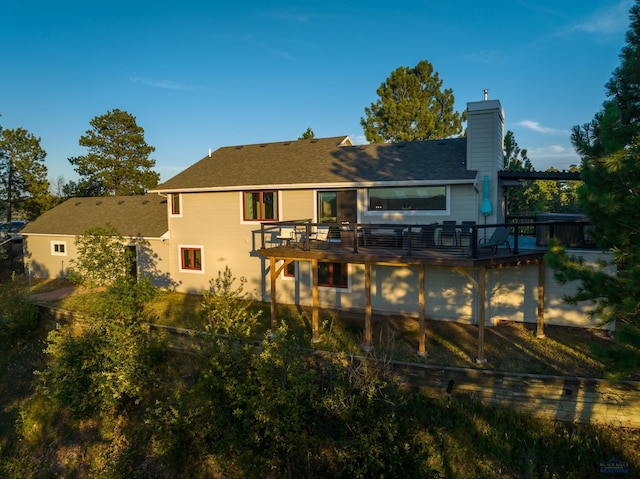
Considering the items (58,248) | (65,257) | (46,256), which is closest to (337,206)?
(65,257)

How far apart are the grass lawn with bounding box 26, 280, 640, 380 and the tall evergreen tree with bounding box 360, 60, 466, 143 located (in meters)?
19.0

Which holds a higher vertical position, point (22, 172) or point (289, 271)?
point (22, 172)

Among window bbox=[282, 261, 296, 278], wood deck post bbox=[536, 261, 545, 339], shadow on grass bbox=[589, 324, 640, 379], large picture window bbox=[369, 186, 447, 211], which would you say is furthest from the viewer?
window bbox=[282, 261, 296, 278]

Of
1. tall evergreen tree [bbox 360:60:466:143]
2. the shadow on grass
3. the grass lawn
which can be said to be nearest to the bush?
the grass lawn

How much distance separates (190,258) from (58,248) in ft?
31.7

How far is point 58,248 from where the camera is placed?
21.4 metres

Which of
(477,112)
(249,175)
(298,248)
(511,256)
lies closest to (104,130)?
(249,175)

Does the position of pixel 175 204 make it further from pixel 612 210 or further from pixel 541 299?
pixel 612 210

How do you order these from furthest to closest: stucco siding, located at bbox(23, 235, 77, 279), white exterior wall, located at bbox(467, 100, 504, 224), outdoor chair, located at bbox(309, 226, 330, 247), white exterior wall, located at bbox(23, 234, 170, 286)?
stucco siding, located at bbox(23, 235, 77, 279)
white exterior wall, located at bbox(23, 234, 170, 286)
outdoor chair, located at bbox(309, 226, 330, 247)
white exterior wall, located at bbox(467, 100, 504, 224)

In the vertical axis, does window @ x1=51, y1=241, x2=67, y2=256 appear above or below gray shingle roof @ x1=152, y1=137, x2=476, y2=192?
below

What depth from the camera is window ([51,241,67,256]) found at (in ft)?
69.6

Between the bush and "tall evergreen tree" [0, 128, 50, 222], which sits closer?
the bush

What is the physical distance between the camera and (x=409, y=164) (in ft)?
46.0

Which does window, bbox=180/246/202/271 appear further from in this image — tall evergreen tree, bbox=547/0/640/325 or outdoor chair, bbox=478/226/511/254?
tall evergreen tree, bbox=547/0/640/325
